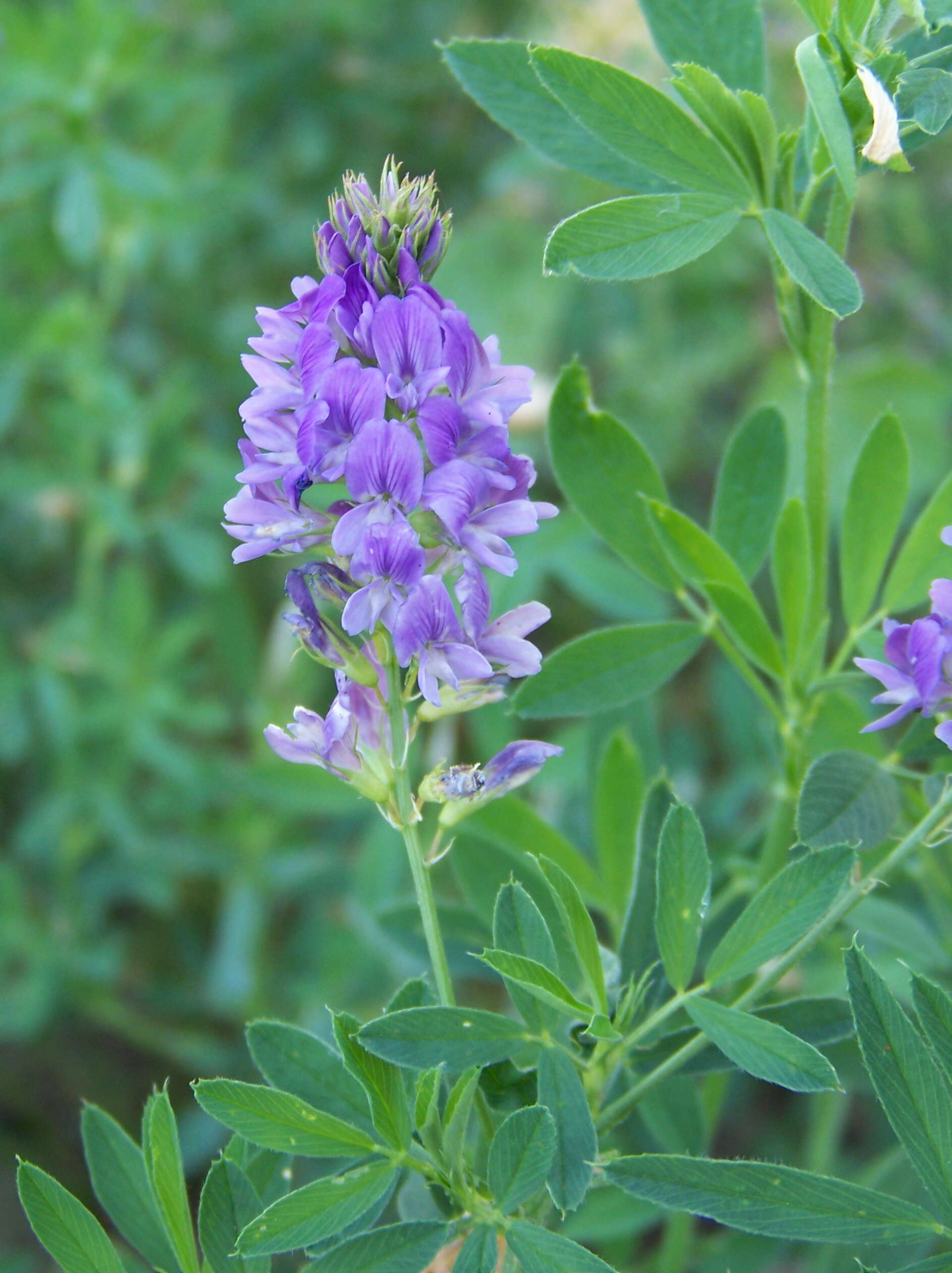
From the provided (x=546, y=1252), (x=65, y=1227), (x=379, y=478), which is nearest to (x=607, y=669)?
(x=379, y=478)

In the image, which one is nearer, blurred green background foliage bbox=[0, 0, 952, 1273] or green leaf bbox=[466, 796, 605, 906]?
green leaf bbox=[466, 796, 605, 906]

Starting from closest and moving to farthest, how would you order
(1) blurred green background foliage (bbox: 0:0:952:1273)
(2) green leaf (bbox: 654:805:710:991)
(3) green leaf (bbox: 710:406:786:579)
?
1. (2) green leaf (bbox: 654:805:710:991)
2. (3) green leaf (bbox: 710:406:786:579)
3. (1) blurred green background foliage (bbox: 0:0:952:1273)

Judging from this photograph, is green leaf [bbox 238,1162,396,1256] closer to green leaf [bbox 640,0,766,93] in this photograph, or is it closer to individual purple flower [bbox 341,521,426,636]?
individual purple flower [bbox 341,521,426,636]

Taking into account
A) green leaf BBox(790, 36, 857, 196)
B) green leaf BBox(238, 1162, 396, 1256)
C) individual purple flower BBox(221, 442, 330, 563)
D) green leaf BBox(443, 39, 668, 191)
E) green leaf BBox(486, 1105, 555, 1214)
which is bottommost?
green leaf BBox(238, 1162, 396, 1256)

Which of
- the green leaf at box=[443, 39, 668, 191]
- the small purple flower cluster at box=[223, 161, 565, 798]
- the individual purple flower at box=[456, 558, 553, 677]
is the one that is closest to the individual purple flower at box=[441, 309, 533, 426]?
the small purple flower cluster at box=[223, 161, 565, 798]

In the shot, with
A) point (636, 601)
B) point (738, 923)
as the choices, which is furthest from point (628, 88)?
point (636, 601)

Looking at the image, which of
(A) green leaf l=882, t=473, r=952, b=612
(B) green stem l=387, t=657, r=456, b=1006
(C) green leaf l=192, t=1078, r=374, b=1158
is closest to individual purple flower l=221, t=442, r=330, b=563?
(B) green stem l=387, t=657, r=456, b=1006

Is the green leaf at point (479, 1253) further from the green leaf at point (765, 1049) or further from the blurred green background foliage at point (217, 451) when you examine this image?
the blurred green background foliage at point (217, 451)

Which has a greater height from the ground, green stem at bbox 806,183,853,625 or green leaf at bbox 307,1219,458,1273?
green stem at bbox 806,183,853,625

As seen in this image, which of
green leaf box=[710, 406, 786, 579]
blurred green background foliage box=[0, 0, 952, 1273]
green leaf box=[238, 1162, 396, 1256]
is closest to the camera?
green leaf box=[238, 1162, 396, 1256]
